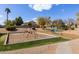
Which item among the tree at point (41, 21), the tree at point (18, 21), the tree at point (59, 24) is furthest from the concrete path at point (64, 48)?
the tree at point (18, 21)

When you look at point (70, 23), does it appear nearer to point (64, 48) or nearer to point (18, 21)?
point (64, 48)

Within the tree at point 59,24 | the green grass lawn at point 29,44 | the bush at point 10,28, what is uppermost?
the tree at point 59,24

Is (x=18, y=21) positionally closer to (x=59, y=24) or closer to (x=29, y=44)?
(x=29, y=44)

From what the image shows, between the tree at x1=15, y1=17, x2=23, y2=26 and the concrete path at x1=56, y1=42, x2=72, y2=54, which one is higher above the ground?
the tree at x1=15, y1=17, x2=23, y2=26

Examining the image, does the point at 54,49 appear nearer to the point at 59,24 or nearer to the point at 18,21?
the point at 59,24

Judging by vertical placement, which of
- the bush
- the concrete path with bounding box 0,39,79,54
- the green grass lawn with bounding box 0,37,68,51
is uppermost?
the bush

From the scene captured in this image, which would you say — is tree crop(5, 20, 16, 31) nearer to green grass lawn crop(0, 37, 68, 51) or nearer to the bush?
the bush

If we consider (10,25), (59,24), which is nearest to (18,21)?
(10,25)

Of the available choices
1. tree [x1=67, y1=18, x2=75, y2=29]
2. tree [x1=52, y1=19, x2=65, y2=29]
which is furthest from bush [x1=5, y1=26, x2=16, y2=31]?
tree [x1=67, y1=18, x2=75, y2=29]

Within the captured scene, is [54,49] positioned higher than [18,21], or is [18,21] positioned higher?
[18,21]

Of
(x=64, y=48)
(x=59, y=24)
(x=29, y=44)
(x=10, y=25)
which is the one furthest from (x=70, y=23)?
(x=10, y=25)

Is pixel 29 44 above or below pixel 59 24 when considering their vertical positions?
below

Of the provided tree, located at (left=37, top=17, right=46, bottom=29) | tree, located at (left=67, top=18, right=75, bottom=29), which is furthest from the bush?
tree, located at (left=67, top=18, right=75, bottom=29)

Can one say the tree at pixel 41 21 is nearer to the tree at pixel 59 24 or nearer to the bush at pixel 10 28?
the tree at pixel 59 24
